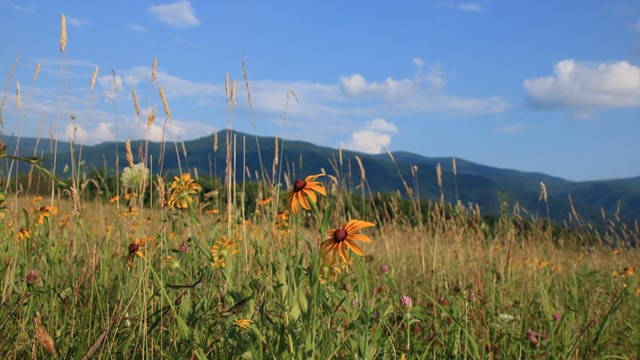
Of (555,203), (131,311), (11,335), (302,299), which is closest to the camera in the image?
(302,299)

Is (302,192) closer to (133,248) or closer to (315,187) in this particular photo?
(315,187)

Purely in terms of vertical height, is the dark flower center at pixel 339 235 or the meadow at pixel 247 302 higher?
the dark flower center at pixel 339 235

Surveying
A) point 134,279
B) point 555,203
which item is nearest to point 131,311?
point 134,279

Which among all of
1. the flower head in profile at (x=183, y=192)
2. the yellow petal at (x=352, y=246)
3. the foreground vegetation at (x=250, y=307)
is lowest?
the foreground vegetation at (x=250, y=307)

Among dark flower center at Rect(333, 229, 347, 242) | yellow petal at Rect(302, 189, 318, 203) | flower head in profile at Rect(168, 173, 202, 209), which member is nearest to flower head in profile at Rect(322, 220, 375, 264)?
dark flower center at Rect(333, 229, 347, 242)

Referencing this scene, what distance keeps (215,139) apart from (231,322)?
132 cm

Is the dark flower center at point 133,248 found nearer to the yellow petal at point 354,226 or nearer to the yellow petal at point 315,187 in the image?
the yellow petal at point 315,187

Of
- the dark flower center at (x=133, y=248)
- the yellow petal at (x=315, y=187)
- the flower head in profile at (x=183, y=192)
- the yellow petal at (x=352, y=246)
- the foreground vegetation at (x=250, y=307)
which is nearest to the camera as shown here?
the yellow petal at (x=352, y=246)

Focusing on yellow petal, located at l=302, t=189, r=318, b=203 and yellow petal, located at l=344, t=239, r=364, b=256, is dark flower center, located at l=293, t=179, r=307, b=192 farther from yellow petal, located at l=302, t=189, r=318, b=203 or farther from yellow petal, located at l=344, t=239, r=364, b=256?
yellow petal, located at l=344, t=239, r=364, b=256

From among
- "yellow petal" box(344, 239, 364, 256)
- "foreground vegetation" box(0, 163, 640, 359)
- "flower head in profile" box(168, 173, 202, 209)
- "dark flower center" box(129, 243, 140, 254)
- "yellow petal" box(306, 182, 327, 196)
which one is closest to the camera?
"yellow petal" box(344, 239, 364, 256)

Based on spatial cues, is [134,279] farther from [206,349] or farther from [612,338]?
[612,338]

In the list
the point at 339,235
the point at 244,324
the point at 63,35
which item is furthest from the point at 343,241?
the point at 63,35

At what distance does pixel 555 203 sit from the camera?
550ft

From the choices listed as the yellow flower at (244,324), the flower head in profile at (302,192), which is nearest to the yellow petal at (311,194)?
the flower head in profile at (302,192)
